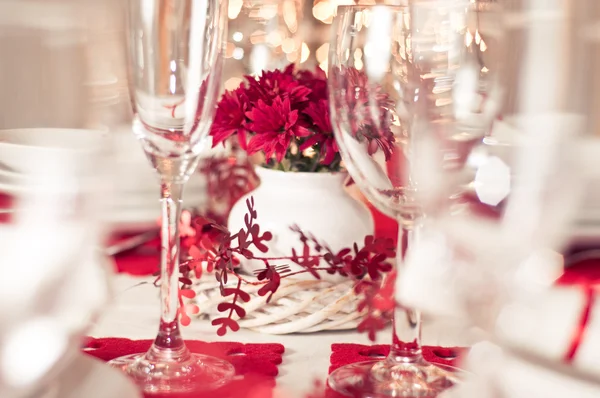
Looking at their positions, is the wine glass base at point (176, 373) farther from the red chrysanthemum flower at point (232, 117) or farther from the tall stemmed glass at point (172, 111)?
the red chrysanthemum flower at point (232, 117)

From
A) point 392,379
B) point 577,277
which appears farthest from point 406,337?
point 577,277

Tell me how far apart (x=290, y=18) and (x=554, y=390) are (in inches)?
38.8

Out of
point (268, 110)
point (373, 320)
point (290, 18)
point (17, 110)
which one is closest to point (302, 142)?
point (268, 110)

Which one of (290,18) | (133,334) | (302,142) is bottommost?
(133,334)

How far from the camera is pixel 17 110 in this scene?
0.34 metres

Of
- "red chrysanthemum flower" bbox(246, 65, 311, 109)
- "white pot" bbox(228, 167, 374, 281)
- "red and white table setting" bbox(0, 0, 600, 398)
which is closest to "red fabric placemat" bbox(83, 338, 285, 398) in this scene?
"red and white table setting" bbox(0, 0, 600, 398)

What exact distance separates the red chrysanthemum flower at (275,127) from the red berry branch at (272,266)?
5 cm

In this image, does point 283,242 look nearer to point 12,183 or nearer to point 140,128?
point 140,128

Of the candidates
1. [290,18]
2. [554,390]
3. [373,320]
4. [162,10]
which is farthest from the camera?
[290,18]

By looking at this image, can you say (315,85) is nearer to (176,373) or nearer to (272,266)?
(272,266)

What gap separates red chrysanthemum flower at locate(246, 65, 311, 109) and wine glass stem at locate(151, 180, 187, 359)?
17 cm

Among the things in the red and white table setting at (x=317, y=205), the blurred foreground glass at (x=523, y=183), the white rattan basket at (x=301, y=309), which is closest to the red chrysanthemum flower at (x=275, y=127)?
the red and white table setting at (x=317, y=205)

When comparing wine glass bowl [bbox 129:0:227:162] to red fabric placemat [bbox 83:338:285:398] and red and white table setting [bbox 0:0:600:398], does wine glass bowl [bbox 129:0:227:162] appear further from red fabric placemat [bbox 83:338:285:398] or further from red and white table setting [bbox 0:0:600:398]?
red fabric placemat [bbox 83:338:285:398]

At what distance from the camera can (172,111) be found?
0.51m
